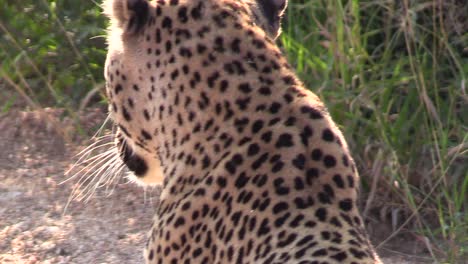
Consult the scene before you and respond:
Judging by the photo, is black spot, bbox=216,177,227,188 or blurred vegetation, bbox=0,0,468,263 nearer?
black spot, bbox=216,177,227,188

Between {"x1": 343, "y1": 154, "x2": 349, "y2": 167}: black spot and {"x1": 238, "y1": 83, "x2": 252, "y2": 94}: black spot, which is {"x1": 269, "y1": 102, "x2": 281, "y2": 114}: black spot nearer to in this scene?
{"x1": 238, "y1": 83, "x2": 252, "y2": 94}: black spot

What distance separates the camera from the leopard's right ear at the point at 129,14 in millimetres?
3338

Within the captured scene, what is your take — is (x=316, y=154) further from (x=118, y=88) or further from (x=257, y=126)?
(x=118, y=88)

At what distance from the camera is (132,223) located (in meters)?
4.96

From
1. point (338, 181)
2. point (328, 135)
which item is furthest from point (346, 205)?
point (328, 135)

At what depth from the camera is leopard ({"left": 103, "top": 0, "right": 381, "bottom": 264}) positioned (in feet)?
9.30

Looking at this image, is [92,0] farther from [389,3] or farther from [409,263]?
[409,263]

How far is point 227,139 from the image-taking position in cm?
316

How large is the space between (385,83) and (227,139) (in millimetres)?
1859

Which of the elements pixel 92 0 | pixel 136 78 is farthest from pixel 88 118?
pixel 136 78

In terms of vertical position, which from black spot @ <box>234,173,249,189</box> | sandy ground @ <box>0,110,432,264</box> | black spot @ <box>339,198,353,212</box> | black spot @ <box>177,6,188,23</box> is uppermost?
black spot @ <box>177,6,188,23</box>

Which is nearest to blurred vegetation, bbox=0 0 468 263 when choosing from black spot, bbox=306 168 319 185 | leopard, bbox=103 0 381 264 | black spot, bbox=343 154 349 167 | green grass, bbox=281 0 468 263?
green grass, bbox=281 0 468 263

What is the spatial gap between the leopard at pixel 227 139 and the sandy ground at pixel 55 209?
122cm

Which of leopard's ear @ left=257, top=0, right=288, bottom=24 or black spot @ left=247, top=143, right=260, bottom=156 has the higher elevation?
leopard's ear @ left=257, top=0, right=288, bottom=24
